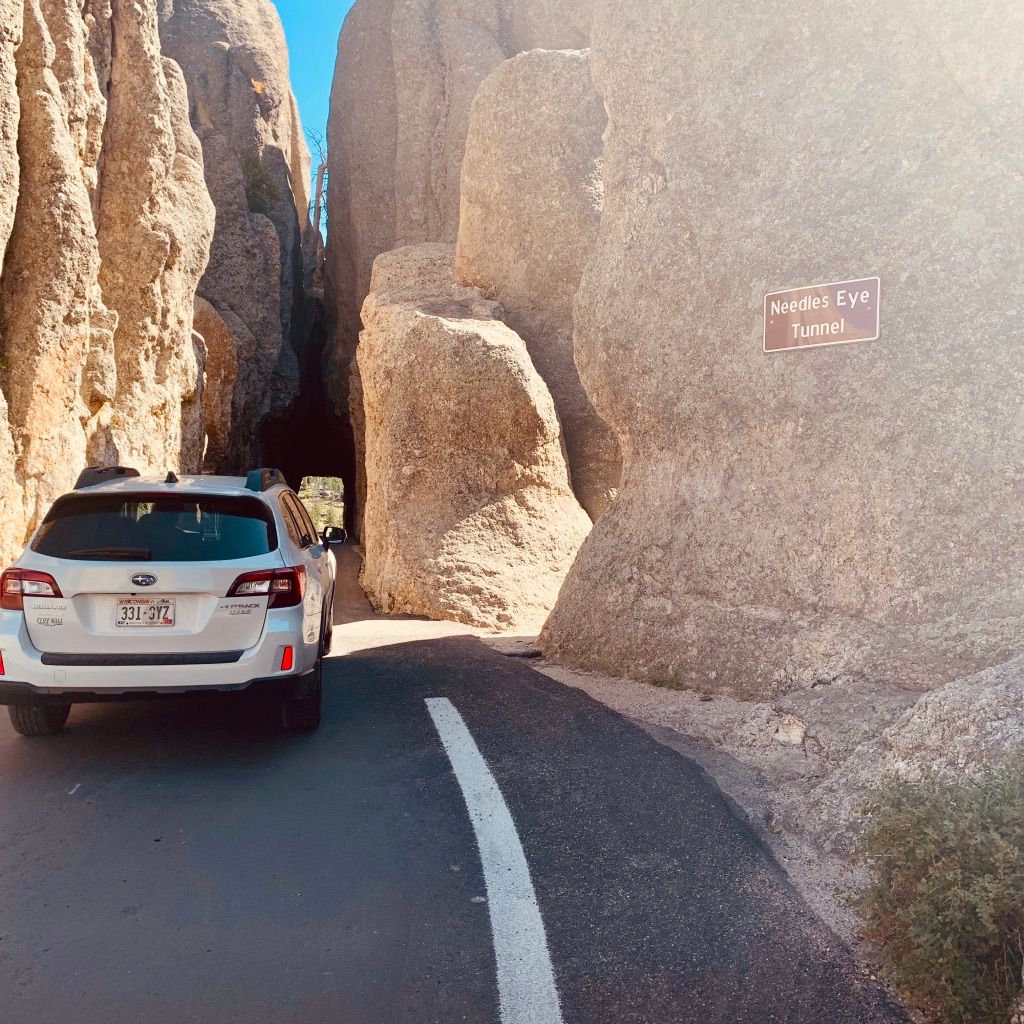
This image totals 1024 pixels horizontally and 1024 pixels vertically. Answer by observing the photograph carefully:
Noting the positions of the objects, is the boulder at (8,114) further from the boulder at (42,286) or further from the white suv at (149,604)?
the white suv at (149,604)

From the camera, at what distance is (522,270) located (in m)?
18.7

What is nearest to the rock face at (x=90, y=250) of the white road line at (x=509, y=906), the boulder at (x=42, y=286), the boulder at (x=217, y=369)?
the boulder at (x=42, y=286)

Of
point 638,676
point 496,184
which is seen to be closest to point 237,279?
point 496,184

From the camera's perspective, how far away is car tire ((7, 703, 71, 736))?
5.98 m

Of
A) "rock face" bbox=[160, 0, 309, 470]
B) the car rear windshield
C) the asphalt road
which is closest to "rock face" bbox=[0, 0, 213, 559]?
"rock face" bbox=[160, 0, 309, 470]

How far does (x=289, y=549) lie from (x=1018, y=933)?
4348 millimetres

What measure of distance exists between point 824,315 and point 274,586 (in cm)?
444

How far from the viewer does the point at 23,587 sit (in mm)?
5457

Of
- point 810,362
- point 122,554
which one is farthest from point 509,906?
point 810,362

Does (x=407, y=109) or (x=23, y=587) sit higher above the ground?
(x=407, y=109)

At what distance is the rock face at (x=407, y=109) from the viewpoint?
2945cm

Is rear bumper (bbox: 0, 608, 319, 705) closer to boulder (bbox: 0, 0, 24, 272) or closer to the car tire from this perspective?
the car tire

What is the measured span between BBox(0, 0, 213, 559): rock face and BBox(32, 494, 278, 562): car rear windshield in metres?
7.08

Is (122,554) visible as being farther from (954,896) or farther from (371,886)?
(954,896)
